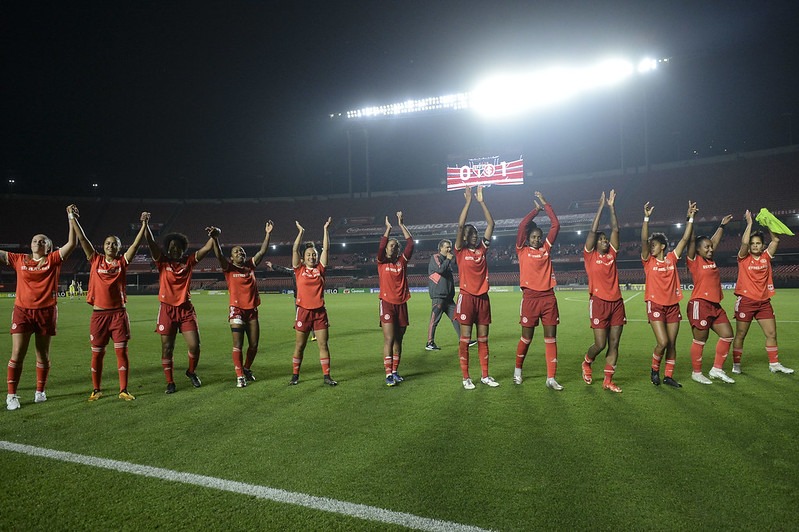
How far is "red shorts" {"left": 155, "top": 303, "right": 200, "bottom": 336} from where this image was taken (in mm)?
6395

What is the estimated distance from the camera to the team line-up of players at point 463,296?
6012mm

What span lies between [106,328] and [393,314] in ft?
12.5

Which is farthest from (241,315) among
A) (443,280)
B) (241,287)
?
(443,280)

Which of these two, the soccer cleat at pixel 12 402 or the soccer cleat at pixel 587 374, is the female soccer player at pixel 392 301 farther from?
the soccer cleat at pixel 12 402

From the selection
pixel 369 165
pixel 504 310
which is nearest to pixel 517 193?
pixel 369 165

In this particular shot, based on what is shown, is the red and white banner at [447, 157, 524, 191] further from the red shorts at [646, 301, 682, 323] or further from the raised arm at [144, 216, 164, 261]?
the raised arm at [144, 216, 164, 261]

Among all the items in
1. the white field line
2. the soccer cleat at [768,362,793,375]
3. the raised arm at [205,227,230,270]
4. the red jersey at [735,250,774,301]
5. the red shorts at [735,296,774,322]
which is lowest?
the soccer cleat at [768,362,793,375]

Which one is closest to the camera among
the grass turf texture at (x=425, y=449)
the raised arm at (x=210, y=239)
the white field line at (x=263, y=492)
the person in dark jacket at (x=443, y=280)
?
the white field line at (x=263, y=492)

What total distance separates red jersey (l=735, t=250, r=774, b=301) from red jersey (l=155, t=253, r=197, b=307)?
8.13 meters

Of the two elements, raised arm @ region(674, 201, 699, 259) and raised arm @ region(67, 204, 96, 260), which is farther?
raised arm @ region(674, 201, 699, 259)

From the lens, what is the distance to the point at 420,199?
53.4 m

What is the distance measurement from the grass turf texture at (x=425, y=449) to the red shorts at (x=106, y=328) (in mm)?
785

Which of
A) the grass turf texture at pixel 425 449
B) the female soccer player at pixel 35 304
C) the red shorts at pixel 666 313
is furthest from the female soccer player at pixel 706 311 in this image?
the female soccer player at pixel 35 304

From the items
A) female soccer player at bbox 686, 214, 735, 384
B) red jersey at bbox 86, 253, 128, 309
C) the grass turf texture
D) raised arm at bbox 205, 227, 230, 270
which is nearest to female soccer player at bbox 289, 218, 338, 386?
the grass turf texture
